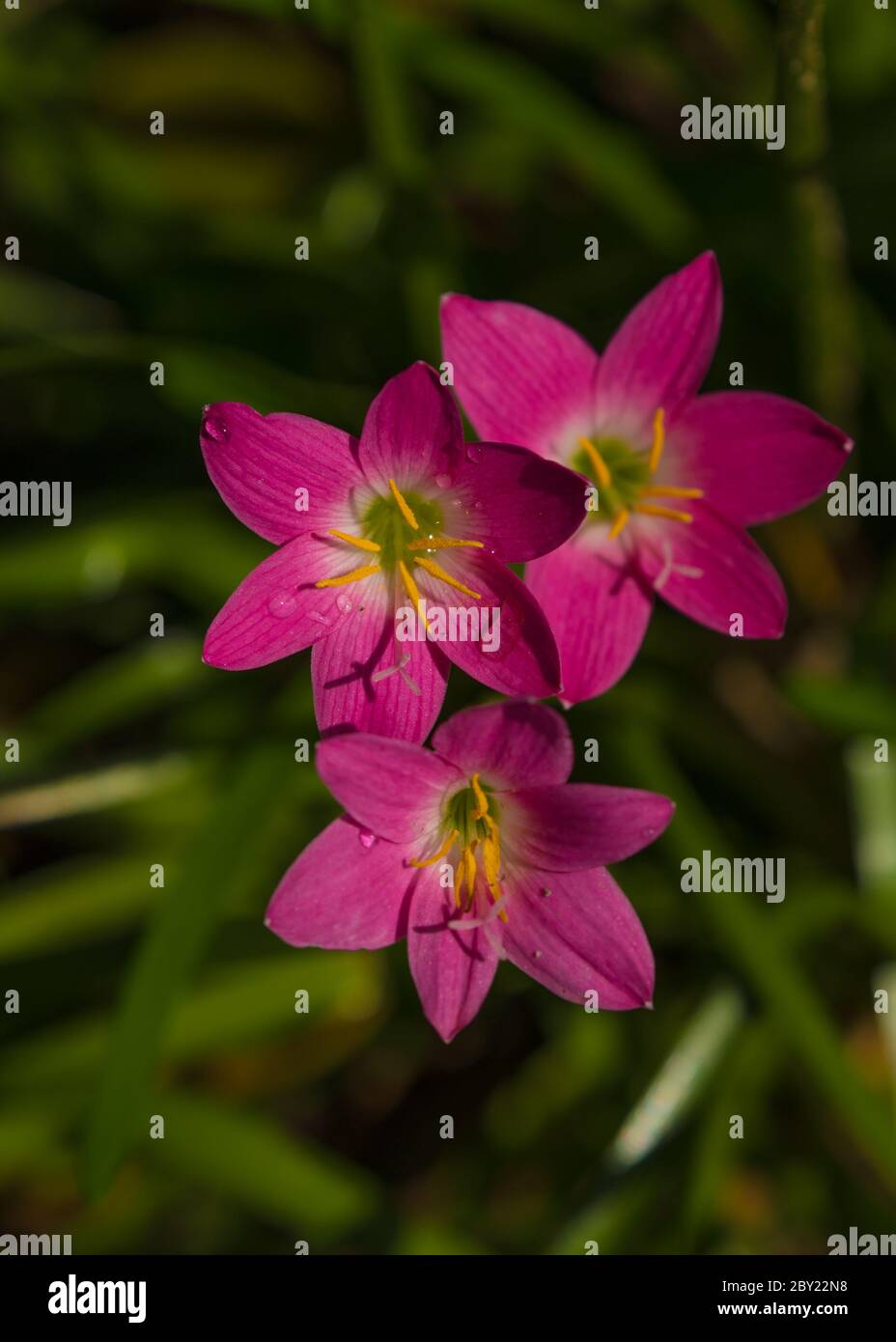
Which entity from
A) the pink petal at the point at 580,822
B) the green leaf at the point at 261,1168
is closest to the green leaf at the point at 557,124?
the pink petal at the point at 580,822

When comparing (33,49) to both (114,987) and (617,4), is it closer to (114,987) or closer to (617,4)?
(617,4)

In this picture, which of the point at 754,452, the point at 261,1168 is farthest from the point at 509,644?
the point at 261,1168

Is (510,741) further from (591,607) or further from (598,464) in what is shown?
(598,464)

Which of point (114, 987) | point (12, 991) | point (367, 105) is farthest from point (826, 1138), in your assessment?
point (367, 105)

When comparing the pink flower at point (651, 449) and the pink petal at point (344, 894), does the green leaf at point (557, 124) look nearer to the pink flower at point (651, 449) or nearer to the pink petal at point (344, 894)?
the pink flower at point (651, 449)

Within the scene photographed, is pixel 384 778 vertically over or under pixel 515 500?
under

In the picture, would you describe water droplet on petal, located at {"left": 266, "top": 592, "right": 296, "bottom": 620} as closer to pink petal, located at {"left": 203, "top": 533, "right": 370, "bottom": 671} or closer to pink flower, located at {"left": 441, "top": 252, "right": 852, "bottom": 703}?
pink petal, located at {"left": 203, "top": 533, "right": 370, "bottom": 671}
